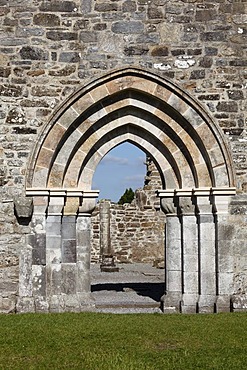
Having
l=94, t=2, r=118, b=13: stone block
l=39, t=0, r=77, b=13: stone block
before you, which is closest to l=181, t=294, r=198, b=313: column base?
l=94, t=2, r=118, b=13: stone block

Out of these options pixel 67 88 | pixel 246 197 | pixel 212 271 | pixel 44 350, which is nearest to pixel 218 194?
pixel 246 197

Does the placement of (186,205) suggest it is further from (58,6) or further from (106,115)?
(58,6)

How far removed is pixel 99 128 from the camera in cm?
959

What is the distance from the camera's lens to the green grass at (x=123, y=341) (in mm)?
5707

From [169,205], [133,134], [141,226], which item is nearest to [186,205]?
[169,205]

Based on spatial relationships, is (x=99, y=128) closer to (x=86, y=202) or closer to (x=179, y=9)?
(x=86, y=202)

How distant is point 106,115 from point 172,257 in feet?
7.19

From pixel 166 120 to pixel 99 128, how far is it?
0.94 m

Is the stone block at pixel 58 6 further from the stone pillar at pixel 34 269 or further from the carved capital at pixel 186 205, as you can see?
the carved capital at pixel 186 205

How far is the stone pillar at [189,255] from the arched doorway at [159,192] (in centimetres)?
1

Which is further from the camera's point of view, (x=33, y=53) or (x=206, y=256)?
(x=206, y=256)

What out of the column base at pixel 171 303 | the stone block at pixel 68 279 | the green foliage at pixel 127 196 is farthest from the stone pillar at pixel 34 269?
the green foliage at pixel 127 196

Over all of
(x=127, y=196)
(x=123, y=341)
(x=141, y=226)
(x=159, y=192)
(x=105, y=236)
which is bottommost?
(x=123, y=341)

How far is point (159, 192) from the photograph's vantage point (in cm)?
975
